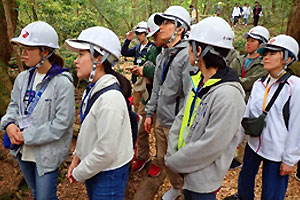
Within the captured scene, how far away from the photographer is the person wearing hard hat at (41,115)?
2.41 m

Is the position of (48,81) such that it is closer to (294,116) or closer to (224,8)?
(294,116)

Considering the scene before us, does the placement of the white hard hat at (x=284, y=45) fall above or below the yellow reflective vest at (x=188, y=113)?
above

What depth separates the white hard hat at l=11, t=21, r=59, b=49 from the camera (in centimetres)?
242

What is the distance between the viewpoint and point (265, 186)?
2.71 m

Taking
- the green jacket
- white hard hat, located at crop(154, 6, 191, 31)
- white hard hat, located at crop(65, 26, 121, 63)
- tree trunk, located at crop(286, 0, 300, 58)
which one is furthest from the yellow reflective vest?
tree trunk, located at crop(286, 0, 300, 58)

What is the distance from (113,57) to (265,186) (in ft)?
7.53

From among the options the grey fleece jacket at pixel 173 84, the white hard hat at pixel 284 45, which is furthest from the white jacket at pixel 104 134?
the white hard hat at pixel 284 45

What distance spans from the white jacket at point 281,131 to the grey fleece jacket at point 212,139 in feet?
2.92

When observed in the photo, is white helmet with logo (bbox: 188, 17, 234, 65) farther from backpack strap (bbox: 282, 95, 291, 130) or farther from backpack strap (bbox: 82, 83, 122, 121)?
backpack strap (bbox: 282, 95, 291, 130)

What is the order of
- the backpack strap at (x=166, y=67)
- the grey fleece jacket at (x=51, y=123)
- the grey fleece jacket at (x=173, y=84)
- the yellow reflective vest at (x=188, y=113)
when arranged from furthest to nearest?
the backpack strap at (x=166, y=67) → the grey fleece jacket at (x=173, y=84) → the grey fleece jacket at (x=51, y=123) → the yellow reflective vest at (x=188, y=113)

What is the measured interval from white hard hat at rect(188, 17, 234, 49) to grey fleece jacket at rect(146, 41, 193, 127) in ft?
3.15

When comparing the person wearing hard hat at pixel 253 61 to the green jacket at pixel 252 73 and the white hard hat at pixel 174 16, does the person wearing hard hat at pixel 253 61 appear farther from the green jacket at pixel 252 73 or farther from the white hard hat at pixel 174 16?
the white hard hat at pixel 174 16

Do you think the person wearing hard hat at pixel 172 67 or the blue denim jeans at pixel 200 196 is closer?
the blue denim jeans at pixel 200 196

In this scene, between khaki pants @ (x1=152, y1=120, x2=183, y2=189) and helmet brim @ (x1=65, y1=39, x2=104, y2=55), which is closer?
helmet brim @ (x1=65, y1=39, x2=104, y2=55)
